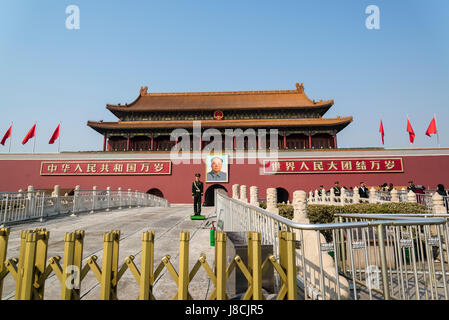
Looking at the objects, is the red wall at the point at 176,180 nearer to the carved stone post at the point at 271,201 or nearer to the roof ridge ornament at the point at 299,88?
the roof ridge ornament at the point at 299,88

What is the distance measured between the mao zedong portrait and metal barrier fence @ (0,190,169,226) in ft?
24.7

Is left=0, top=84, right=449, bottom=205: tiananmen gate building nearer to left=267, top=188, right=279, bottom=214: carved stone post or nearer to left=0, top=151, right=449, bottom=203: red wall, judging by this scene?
left=0, top=151, right=449, bottom=203: red wall

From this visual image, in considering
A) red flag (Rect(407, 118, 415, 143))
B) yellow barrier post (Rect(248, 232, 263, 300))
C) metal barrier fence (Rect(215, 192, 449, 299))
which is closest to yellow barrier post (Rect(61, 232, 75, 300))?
yellow barrier post (Rect(248, 232, 263, 300))

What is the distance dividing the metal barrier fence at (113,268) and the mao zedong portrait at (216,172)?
1909 cm

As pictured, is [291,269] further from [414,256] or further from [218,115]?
[218,115]

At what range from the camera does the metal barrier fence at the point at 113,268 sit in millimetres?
1835

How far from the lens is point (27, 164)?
21188 mm

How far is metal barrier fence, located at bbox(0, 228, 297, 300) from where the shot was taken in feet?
6.02

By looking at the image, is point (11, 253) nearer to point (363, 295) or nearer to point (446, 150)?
point (363, 295)

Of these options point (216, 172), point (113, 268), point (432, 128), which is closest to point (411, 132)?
point (432, 128)
